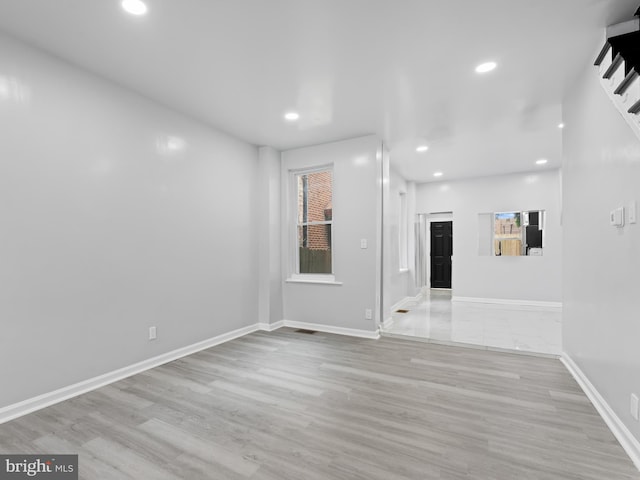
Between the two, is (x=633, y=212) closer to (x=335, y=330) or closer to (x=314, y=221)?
(x=335, y=330)

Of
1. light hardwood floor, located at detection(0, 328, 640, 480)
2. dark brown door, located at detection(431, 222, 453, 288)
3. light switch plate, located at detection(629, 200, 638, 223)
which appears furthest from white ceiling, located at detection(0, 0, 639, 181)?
dark brown door, located at detection(431, 222, 453, 288)

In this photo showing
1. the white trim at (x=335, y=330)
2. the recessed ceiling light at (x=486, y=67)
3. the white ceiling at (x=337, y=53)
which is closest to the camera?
the white ceiling at (x=337, y=53)

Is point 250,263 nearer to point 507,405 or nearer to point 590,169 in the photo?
point 507,405

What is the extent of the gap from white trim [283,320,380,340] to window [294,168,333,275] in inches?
29.0

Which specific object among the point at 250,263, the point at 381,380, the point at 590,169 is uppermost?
the point at 590,169

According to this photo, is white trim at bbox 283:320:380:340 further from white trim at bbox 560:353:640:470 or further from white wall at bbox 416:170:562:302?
white wall at bbox 416:170:562:302

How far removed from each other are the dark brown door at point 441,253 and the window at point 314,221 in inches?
212

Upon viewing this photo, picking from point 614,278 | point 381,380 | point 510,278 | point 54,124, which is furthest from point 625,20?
point 510,278

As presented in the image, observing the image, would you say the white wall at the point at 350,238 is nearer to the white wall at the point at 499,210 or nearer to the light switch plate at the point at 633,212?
the light switch plate at the point at 633,212

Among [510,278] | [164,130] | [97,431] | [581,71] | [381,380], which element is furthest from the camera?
[510,278]

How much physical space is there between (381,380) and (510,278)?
4.98m

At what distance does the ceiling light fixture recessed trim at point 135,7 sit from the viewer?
1944 millimetres

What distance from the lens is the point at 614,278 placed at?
207 centimetres

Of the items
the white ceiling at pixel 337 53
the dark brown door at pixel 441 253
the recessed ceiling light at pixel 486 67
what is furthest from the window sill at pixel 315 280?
the dark brown door at pixel 441 253
